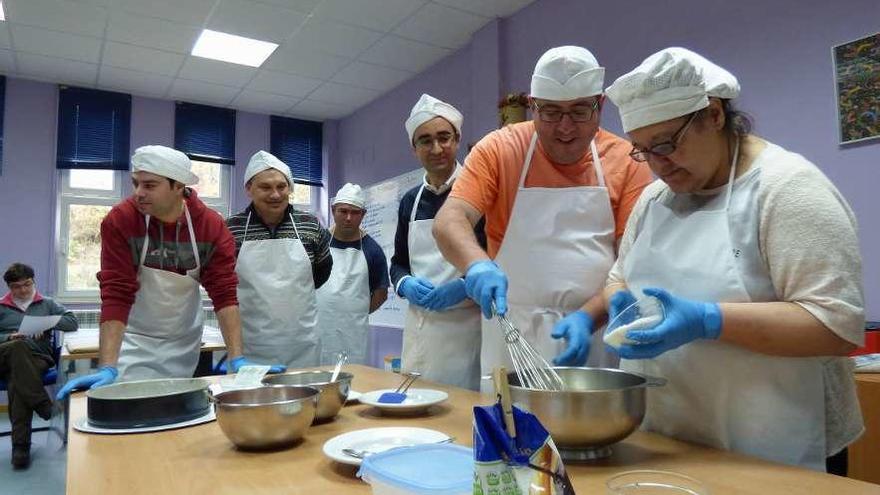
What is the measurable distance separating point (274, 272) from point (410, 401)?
1.46 m

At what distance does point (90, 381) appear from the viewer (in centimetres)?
161

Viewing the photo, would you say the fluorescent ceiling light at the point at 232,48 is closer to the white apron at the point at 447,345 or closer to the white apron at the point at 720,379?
the white apron at the point at 447,345

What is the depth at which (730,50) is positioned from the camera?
108 inches

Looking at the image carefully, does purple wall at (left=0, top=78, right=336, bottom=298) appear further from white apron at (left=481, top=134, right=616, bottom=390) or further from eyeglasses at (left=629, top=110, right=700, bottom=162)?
eyeglasses at (left=629, top=110, right=700, bottom=162)

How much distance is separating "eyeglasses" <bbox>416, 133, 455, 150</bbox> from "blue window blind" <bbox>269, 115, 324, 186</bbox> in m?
4.51

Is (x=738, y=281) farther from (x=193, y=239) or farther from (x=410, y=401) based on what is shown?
(x=193, y=239)

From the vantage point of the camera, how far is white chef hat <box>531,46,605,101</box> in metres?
1.41

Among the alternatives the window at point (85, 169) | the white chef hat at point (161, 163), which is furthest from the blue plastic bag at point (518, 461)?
the window at point (85, 169)

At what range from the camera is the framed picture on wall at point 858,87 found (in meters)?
2.23

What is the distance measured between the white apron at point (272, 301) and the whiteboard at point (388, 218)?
2627mm

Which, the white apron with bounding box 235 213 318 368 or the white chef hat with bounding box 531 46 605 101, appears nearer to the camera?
the white chef hat with bounding box 531 46 605 101

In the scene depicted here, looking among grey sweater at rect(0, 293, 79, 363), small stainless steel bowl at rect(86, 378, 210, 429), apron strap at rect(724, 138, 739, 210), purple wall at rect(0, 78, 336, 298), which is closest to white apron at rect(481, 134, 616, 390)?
apron strap at rect(724, 138, 739, 210)

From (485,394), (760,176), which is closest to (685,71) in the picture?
(760,176)

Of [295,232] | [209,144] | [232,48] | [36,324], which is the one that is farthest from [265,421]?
[209,144]
